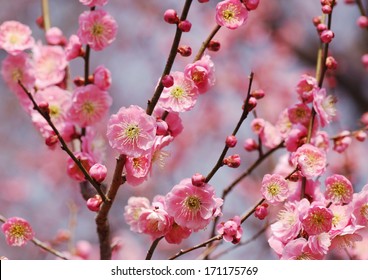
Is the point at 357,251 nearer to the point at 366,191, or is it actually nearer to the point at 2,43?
the point at 366,191

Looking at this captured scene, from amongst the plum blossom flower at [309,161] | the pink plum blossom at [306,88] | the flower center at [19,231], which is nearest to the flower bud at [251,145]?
the pink plum blossom at [306,88]

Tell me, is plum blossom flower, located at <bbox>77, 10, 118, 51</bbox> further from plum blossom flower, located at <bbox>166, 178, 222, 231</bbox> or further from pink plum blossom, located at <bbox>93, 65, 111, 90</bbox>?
plum blossom flower, located at <bbox>166, 178, 222, 231</bbox>

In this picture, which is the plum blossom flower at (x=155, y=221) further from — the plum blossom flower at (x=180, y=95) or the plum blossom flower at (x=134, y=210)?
the plum blossom flower at (x=180, y=95)

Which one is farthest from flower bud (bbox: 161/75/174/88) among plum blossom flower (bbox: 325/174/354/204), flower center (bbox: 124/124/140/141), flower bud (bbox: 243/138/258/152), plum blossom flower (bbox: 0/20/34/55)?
plum blossom flower (bbox: 0/20/34/55)

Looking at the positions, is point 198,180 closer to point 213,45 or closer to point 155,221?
point 155,221

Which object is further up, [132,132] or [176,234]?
[132,132]

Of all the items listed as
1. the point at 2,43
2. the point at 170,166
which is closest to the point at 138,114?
the point at 2,43

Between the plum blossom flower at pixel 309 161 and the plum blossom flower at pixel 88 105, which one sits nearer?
the plum blossom flower at pixel 309 161

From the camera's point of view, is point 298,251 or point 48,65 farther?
point 48,65

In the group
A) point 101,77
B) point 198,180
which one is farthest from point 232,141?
point 101,77
